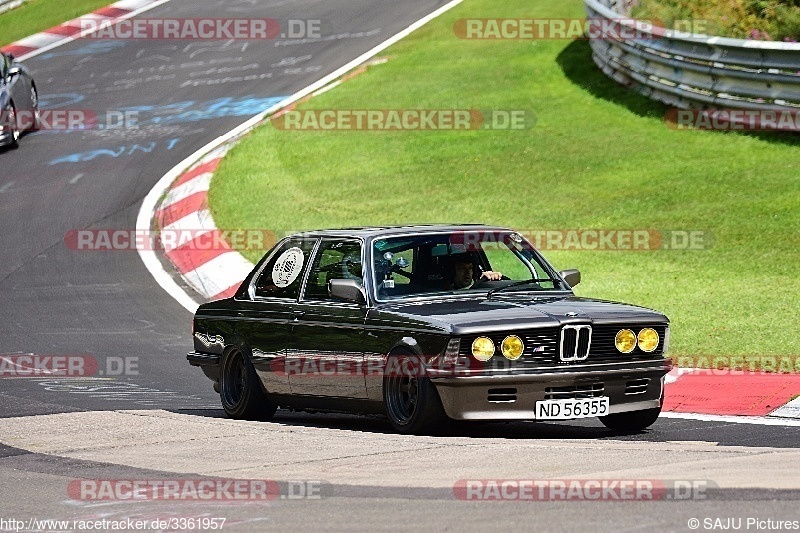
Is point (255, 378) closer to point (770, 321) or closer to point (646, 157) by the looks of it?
point (770, 321)

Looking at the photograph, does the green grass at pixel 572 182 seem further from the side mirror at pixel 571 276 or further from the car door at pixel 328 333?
the car door at pixel 328 333

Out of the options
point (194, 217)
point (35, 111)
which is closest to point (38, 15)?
point (35, 111)

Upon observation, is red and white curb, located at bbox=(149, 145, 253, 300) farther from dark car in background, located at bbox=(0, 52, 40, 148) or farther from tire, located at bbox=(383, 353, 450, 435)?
tire, located at bbox=(383, 353, 450, 435)

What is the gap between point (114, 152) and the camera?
24297 millimetres

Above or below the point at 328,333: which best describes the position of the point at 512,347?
above

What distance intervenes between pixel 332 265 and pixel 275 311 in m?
0.59

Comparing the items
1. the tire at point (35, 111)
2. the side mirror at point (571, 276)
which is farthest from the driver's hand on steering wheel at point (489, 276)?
the tire at point (35, 111)

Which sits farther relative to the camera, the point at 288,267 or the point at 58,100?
the point at 58,100

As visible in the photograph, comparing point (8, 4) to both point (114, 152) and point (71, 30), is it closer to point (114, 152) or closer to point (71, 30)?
point (71, 30)

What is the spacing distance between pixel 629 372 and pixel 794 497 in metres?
2.90

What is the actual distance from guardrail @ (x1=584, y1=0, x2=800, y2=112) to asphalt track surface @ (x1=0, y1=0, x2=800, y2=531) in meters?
6.66

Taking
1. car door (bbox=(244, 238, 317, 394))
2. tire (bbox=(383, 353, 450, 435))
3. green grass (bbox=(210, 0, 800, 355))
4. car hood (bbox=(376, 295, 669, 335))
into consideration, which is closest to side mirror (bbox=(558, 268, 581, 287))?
car hood (bbox=(376, 295, 669, 335))

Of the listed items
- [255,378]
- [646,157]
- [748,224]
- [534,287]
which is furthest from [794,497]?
[646,157]

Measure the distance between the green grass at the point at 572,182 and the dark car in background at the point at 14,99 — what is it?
13.2 feet
